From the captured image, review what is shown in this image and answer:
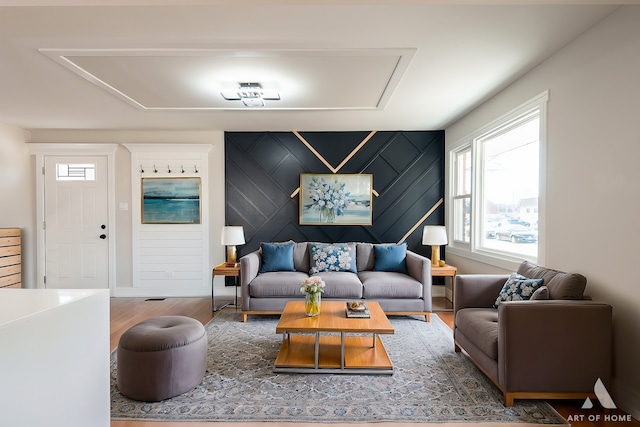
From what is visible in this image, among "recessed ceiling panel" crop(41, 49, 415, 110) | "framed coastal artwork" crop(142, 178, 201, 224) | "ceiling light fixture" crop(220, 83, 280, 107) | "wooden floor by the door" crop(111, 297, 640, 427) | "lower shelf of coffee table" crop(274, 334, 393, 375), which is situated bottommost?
"wooden floor by the door" crop(111, 297, 640, 427)

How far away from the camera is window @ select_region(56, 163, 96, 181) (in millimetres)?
5246

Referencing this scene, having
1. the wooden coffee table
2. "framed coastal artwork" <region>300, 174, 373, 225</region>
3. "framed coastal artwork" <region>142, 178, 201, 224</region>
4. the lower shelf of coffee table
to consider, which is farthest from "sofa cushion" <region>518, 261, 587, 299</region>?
"framed coastal artwork" <region>142, 178, 201, 224</region>

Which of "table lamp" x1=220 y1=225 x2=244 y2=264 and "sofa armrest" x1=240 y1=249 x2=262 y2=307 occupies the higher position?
"table lamp" x1=220 y1=225 x2=244 y2=264

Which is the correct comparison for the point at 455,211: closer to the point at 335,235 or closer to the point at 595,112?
the point at 335,235

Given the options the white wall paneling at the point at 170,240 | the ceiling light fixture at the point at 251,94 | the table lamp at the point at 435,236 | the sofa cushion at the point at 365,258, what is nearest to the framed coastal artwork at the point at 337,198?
the sofa cushion at the point at 365,258

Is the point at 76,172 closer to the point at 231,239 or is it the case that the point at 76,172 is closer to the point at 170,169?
the point at 170,169

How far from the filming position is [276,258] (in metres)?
4.47

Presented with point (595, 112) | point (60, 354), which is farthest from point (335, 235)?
point (60, 354)

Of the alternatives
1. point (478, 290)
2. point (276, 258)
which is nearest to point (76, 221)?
point (276, 258)

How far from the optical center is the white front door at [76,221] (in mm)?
5227

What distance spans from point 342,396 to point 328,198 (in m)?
3.19

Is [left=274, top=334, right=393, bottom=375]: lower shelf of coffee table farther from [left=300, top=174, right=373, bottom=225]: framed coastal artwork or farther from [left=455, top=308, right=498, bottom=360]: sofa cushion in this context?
[left=300, top=174, right=373, bottom=225]: framed coastal artwork

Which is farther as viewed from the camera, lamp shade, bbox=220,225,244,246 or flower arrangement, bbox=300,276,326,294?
lamp shade, bbox=220,225,244,246

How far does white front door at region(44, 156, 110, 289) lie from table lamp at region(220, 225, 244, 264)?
6.84 ft
